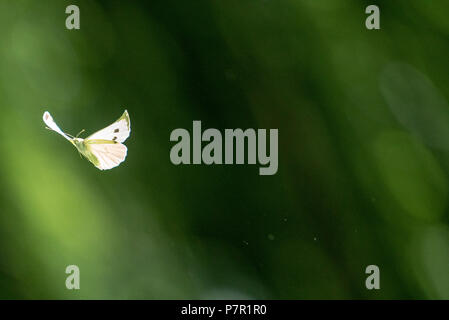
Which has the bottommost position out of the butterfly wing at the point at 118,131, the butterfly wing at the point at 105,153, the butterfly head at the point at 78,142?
the butterfly wing at the point at 105,153

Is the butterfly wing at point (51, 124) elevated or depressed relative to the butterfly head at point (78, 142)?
elevated

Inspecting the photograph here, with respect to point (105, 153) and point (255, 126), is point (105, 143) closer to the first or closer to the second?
point (105, 153)

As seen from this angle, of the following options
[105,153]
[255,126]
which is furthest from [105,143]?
[255,126]

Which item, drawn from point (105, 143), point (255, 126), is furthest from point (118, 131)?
point (255, 126)

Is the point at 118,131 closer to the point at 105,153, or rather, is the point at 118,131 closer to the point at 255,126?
the point at 105,153

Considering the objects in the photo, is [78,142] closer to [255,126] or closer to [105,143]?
[105,143]
